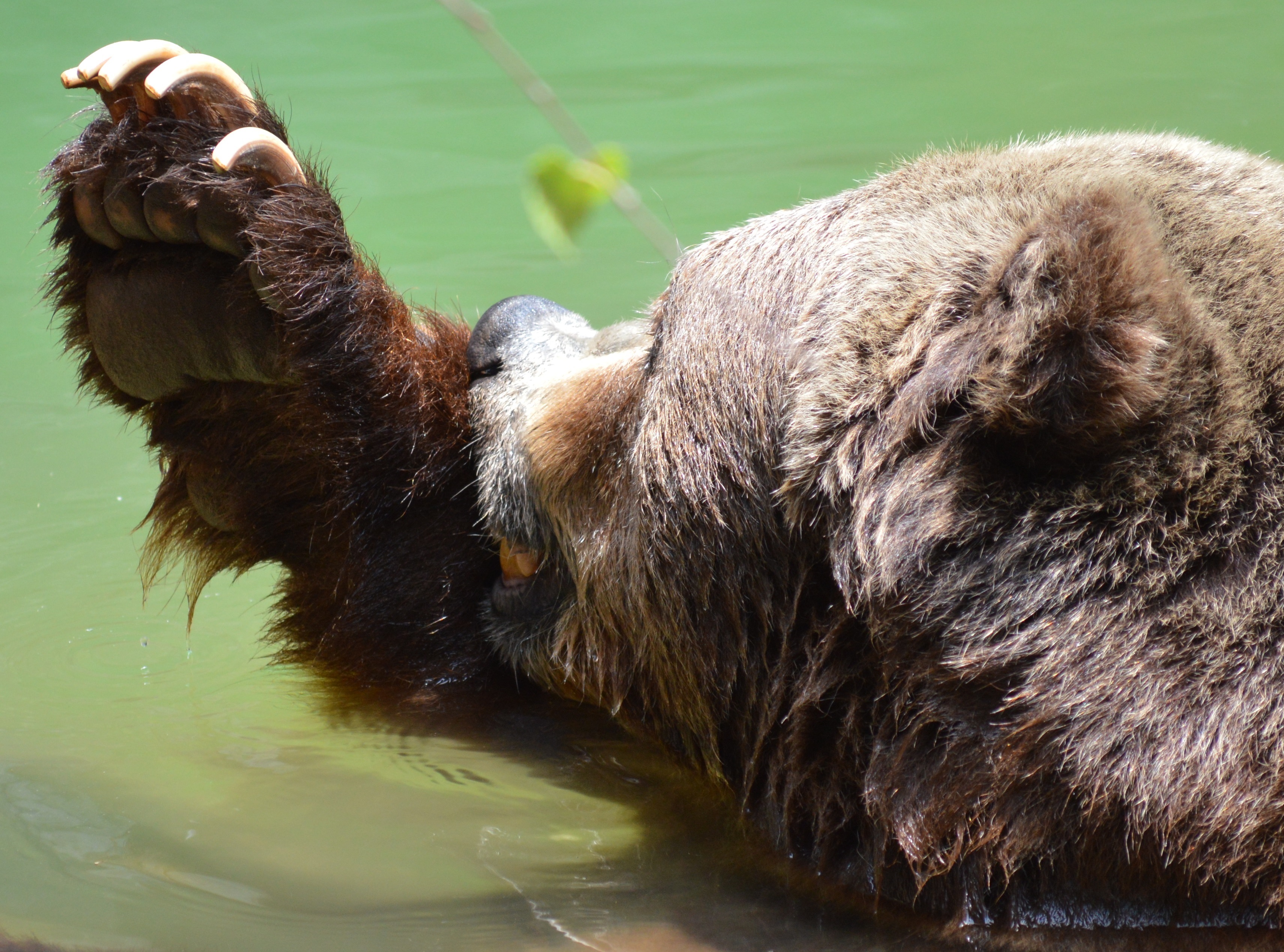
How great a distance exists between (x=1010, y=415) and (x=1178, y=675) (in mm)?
468

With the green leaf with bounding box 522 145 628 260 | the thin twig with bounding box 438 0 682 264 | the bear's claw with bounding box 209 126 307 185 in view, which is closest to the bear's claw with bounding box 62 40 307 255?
the bear's claw with bounding box 209 126 307 185

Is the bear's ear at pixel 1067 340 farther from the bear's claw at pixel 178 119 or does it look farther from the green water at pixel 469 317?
the bear's claw at pixel 178 119

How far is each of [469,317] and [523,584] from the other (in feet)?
7.30

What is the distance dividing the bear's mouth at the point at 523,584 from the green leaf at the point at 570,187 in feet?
5.17

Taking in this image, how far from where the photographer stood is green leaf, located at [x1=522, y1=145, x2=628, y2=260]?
63.7 inches

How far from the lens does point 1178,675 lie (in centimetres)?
216

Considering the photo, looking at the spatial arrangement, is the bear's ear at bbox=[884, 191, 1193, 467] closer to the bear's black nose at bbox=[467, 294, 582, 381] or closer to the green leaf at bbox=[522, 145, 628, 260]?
the green leaf at bbox=[522, 145, 628, 260]

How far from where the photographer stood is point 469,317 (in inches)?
209

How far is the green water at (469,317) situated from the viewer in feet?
8.24

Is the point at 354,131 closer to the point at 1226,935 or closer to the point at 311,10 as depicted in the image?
the point at 311,10

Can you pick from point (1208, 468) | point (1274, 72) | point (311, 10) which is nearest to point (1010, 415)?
point (1208, 468)

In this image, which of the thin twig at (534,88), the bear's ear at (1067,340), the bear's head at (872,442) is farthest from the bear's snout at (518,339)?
the thin twig at (534,88)

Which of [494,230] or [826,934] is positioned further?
[494,230]

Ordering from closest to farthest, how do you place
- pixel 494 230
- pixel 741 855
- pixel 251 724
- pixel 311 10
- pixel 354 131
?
pixel 741 855 → pixel 251 724 → pixel 494 230 → pixel 354 131 → pixel 311 10
